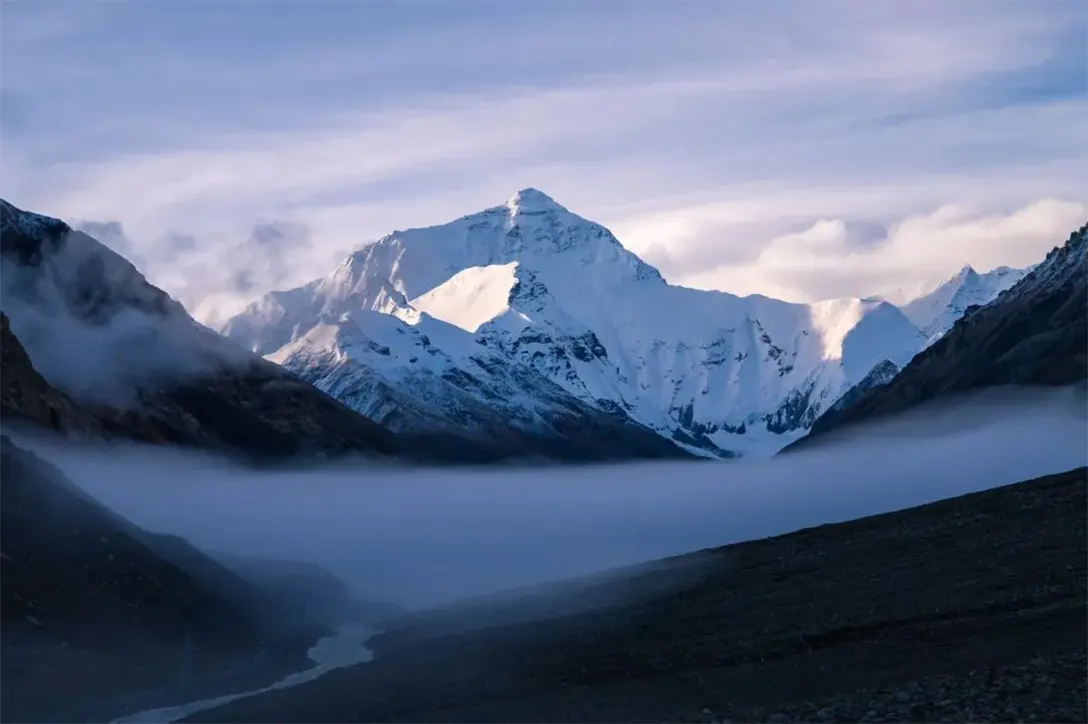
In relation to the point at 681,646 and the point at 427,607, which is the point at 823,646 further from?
the point at 427,607

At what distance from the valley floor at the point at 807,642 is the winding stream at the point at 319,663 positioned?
5.93 ft

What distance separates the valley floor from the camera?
65562 mm

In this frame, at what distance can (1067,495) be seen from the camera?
113 metres

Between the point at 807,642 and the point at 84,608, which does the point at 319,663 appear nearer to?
the point at 84,608

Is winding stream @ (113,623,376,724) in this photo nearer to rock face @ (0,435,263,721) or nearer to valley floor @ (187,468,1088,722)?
valley floor @ (187,468,1088,722)

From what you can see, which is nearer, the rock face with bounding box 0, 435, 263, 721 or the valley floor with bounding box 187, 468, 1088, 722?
the valley floor with bounding box 187, 468, 1088, 722

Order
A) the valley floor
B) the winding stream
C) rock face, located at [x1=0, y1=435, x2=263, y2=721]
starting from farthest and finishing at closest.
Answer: rock face, located at [x1=0, y1=435, x2=263, y2=721], the winding stream, the valley floor

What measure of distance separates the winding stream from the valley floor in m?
1.81

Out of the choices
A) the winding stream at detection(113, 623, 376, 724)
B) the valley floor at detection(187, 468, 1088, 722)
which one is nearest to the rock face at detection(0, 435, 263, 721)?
the winding stream at detection(113, 623, 376, 724)

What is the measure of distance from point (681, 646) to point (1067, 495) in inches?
1348

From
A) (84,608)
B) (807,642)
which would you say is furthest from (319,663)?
(807,642)

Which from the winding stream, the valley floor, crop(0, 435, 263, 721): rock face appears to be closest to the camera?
the valley floor

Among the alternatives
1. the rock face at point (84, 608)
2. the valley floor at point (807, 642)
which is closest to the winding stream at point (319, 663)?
the valley floor at point (807, 642)

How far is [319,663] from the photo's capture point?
11144 centimetres
